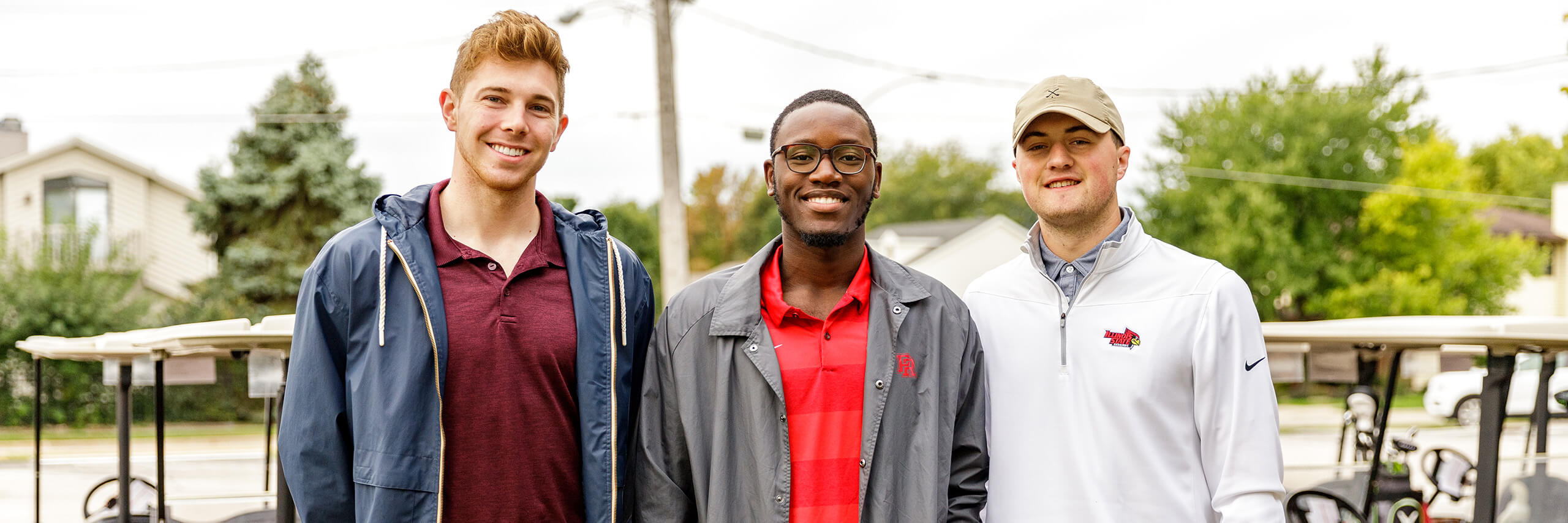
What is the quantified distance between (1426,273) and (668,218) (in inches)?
753

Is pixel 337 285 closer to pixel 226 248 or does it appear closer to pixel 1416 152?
pixel 226 248

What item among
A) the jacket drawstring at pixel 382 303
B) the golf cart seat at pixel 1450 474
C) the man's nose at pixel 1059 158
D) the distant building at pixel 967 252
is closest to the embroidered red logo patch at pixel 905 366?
the man's nose at pixel 1059 158

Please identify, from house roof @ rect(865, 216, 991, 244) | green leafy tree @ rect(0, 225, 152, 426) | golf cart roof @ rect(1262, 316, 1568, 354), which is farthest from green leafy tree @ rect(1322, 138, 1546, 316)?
green leafy tree @ rect(0, 225, 152, 426)

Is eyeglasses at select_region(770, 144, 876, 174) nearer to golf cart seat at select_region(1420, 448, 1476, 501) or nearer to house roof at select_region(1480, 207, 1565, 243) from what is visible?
golf cart seat at select_region(1420, 448, 1476, 501)

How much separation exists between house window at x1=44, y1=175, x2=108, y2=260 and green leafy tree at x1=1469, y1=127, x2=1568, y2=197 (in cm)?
4937

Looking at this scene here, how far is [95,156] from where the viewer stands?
24.0 m

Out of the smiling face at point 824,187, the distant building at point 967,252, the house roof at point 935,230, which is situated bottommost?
the smiling face at point 824,187

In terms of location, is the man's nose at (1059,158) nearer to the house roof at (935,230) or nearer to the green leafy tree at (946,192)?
the house roof at (935,230)

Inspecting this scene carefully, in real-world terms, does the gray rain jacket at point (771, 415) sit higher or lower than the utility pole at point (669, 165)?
lower

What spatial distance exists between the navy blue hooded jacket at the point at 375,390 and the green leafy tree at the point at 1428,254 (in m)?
24.3

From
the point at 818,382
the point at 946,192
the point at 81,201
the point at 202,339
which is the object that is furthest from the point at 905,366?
the point at 946,192

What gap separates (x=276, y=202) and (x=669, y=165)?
1074 centimetres

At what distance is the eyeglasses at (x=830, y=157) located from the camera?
267cm

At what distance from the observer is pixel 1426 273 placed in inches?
923
